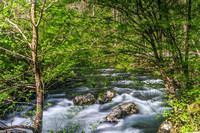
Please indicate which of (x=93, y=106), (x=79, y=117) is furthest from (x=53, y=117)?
(x=93, y=106)

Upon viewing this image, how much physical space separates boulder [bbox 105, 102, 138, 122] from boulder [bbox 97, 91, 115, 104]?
1655mm

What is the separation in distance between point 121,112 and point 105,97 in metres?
2.25

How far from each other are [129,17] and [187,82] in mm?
2767

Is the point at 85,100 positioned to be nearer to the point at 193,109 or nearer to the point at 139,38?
the point at 139,38

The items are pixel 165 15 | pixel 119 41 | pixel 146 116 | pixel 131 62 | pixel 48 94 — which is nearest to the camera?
pixel 165 15

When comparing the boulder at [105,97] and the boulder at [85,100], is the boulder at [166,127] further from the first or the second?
the boulder at [85,100]

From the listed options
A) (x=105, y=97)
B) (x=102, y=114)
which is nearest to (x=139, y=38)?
(x=102, y=114)

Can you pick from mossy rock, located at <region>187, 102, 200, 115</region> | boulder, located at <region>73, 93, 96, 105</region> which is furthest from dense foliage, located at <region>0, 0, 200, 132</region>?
boulder, located at <region>73, 93, 96, 105</region>

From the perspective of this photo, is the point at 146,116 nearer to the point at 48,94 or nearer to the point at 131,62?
the point at 131,62

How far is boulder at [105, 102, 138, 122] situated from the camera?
762 cm

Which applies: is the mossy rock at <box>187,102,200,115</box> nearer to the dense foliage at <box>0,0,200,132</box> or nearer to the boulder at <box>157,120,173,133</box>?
the dense foliage at <box>0,0,200,132</box>

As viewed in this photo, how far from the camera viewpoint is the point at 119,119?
7.61 m

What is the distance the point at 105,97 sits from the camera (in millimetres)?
9992

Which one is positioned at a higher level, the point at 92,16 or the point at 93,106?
the point at 92,16
